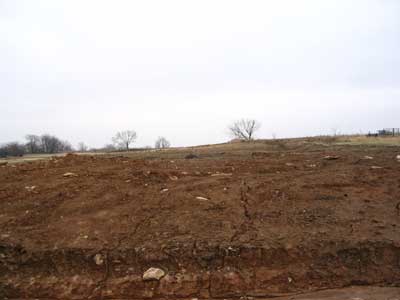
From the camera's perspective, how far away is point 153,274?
4359mm

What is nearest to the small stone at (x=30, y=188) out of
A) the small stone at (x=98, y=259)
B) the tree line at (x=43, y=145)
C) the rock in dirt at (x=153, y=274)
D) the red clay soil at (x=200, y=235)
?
the red clay soil at (x=200, y=235)

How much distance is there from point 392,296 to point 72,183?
4.95 m

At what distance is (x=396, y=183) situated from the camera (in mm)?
6152

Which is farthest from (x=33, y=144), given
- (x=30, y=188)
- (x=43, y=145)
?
(x=30, y=188)

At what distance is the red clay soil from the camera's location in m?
4.32

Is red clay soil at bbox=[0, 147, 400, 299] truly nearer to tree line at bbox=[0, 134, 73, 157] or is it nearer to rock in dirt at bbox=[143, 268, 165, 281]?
rock in dirt at bbox=[143, 268, 165, 281]

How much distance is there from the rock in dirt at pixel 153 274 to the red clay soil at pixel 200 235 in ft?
0.16

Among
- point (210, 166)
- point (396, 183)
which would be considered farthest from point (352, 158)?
point (210, 166)

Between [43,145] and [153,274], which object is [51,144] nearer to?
[43,145]

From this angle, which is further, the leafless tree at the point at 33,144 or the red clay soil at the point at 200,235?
the leafless tree at the point at 33,144

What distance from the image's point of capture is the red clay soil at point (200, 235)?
14.2ft

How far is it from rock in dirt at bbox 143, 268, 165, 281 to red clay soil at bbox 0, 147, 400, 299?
0.16 ft

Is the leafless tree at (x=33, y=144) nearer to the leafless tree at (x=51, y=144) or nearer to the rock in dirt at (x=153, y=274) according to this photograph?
the leafless tree at (x=51, y=144)

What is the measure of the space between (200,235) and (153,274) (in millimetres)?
783
